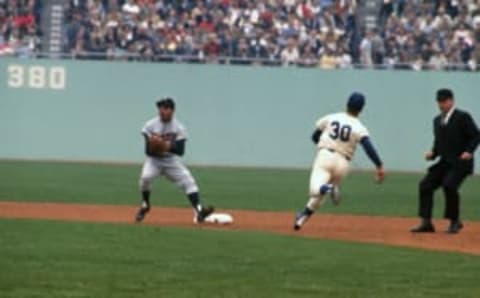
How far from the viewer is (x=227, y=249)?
Result: 1507cm

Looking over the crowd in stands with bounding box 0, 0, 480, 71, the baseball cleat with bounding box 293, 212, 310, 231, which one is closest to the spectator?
the crowd in stands with bounding box 0, 0, 480, 71

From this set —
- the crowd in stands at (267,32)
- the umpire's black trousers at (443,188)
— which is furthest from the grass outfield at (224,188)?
the umpire's black trousers at (443,188)

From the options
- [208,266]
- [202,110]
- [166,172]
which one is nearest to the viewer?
[208,266]

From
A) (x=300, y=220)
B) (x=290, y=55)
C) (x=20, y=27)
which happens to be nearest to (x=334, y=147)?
(x=300, y=220)

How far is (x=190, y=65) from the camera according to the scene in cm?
3706

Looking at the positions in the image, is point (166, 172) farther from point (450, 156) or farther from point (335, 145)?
point (450, 156)

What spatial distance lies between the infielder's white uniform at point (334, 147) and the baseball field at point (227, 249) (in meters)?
0.66

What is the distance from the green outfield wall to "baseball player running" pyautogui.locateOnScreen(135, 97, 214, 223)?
17.6 meters

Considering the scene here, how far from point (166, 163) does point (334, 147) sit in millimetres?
2666

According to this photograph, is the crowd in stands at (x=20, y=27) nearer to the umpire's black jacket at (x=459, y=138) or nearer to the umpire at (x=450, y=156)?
the umpire at (x=450, y=156)

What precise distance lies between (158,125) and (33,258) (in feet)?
19.1

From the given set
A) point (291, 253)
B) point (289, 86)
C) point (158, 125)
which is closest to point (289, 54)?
point (289, 86)

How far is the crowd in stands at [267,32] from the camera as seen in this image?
36156 millimetres

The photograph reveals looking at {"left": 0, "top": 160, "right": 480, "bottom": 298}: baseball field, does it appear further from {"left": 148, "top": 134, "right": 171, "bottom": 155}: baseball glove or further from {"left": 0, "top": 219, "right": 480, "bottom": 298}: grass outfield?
{"left": 148, "top": 134, "right": 171, "bottom": 155}: baseball glove
